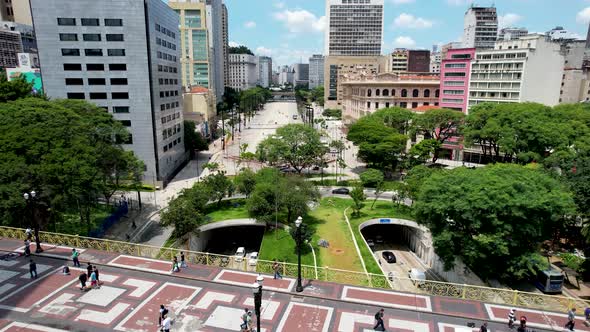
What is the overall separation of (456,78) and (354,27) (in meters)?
108

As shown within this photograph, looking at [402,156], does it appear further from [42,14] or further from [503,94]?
[42,14]

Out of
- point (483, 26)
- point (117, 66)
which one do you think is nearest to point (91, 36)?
point (117, 66)

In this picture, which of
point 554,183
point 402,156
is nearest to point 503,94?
point 402,156

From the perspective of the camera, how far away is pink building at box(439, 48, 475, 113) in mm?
74875

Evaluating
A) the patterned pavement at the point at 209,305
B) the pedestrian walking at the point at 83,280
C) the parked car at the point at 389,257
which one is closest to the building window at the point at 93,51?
the patterned pavement at the point at 209,305

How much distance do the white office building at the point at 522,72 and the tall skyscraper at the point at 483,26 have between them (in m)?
85.1

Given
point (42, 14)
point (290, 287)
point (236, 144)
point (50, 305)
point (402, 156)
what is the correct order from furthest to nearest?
1. point (236, 144)
2. point (402, 156)
3. point (42, 14)
4. point (290, 287)
5. point (50, 305)

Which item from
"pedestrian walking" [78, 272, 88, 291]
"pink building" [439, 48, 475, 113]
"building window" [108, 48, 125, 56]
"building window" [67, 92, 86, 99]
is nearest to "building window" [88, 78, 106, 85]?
"building window" [67, 92, 86, 99]

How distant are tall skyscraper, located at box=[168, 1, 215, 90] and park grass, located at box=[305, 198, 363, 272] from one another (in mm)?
97953

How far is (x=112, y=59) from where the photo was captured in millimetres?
51812

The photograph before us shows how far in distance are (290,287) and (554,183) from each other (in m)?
23.7

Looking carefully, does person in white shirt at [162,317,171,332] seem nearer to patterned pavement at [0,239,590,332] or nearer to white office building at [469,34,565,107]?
patterned pavement at [0,239,590,332]

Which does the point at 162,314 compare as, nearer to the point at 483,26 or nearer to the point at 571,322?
the point at 571,322

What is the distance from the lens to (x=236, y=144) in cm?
9612
